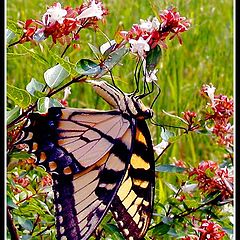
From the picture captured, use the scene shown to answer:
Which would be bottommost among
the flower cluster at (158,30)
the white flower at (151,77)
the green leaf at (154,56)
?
the white flower at (151,77)

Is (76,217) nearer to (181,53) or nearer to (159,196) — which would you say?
(159,196)

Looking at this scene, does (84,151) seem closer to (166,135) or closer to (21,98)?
(21,98)

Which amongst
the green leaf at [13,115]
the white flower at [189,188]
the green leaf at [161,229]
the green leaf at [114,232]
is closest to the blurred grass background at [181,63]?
the white flower at [189,188]

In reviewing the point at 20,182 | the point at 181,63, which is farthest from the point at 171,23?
the point at 181,63

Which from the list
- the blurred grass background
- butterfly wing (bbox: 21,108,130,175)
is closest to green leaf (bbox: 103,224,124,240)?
butterfly wing (bbox: 21,108,130,175)

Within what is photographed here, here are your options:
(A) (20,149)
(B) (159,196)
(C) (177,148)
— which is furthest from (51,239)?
(C) (177,148)

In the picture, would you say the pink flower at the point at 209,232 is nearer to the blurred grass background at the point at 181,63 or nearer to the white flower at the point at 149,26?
the white flower at the point at 149,26
